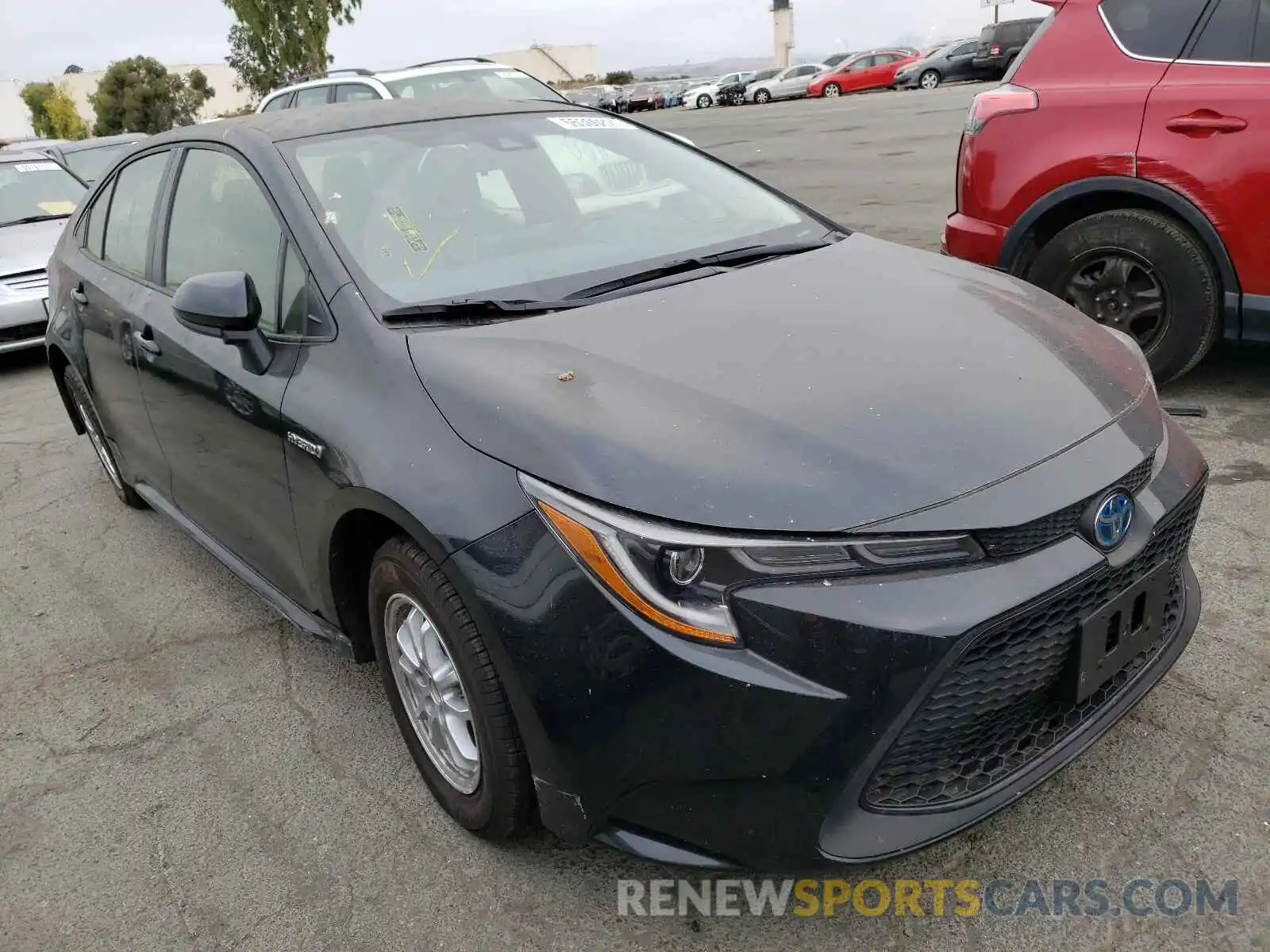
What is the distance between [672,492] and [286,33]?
38.2m

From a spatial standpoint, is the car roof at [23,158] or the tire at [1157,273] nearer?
the tire at [1157,273]

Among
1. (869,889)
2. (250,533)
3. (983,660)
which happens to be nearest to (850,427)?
(983,660)

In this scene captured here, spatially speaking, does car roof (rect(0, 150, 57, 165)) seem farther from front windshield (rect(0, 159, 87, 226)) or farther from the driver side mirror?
the driver side mirror

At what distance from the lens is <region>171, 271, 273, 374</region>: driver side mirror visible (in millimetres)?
2566

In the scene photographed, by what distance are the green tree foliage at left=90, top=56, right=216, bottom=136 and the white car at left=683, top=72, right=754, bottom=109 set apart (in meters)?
23.8

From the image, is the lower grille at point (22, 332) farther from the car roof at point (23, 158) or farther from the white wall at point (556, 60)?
the white wall at point (556, 60)

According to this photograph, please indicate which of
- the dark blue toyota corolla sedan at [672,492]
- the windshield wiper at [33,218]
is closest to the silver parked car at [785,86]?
the windshield wiper at [33,218]

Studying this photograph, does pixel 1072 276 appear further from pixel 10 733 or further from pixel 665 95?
pixel 665 95

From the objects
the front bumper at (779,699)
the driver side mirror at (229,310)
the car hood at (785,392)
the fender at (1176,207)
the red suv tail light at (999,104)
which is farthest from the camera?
the red suv tail light at (999,104)

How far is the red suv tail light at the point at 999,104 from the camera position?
4.36m

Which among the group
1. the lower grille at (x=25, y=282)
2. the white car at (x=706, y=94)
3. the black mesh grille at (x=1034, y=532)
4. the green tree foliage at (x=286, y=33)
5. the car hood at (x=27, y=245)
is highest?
the green tree foliage at (x=286, y=33)

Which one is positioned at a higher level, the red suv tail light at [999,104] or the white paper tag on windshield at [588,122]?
the white paper tag on windshield at [588,122]

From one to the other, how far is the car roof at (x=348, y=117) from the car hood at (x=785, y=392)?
1038 millimetres

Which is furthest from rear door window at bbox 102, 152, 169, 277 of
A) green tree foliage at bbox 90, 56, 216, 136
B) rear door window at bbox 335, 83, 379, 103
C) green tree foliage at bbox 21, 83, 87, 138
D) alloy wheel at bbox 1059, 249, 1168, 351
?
green tree foliage at bbox 21, 83, 87, 138
